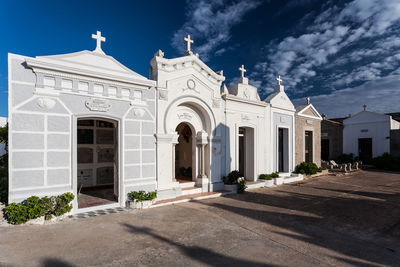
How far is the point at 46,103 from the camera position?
664cm

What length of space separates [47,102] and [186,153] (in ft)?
26.7

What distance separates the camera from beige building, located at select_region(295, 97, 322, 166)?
50.8ft

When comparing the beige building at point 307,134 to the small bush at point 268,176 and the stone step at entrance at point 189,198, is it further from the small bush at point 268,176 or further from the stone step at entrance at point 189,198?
the stone step at entrance at point 189,198

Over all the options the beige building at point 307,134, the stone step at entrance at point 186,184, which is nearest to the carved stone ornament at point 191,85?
the stone step at entrance at point 186,184

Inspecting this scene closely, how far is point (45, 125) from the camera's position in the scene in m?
6.64

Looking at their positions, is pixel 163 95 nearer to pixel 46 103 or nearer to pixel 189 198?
pixel 46 103

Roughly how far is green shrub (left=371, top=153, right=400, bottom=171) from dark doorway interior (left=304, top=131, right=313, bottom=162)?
942cm

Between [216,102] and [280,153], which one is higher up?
[216,102]

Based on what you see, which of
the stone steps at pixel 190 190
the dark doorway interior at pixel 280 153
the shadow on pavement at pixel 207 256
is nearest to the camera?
the shadow on pavement at pixel 207 256

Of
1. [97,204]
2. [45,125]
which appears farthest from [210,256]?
[45,125]

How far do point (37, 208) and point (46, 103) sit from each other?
3.09m

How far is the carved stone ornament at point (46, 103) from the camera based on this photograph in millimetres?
6562

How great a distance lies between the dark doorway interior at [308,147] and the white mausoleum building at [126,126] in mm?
4157

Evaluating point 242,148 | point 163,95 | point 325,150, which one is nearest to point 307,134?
point 242,148
